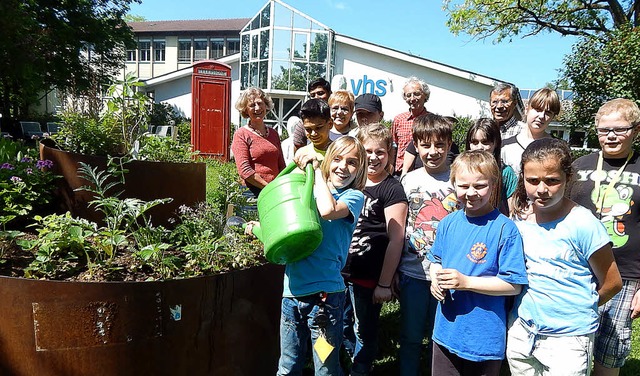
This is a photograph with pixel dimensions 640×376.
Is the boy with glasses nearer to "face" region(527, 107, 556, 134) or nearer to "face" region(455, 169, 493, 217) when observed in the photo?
"face" region(527, 107, 556, 134)

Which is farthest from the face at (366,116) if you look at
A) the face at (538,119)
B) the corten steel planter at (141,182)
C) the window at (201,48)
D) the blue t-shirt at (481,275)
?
the window at (201,48)

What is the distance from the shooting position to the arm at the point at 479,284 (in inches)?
83.2

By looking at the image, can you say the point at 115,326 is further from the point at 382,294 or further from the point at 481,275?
the point at 481,275

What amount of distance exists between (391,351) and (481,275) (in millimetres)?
1892

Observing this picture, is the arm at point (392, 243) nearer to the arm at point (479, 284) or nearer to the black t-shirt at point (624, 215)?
the arm at point (479, 284)

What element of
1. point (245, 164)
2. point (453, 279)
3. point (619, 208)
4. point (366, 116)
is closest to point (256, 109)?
point (245, 164)

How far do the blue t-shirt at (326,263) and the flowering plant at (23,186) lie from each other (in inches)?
76.4

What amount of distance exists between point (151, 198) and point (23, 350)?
1726 millimetres

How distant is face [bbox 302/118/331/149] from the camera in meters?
3.12

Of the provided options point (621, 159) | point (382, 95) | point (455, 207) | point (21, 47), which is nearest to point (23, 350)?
point (455, 207)

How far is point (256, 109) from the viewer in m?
4.07

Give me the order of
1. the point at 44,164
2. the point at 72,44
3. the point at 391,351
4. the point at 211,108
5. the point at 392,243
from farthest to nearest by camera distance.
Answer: the point at 72,44
the point at 211,108
the point at 391,351
the point at 44,164
the point at 392,243

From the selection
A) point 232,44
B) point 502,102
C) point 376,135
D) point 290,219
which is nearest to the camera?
point 290,219

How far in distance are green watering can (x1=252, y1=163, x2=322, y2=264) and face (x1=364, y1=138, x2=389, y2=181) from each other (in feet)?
2.29
